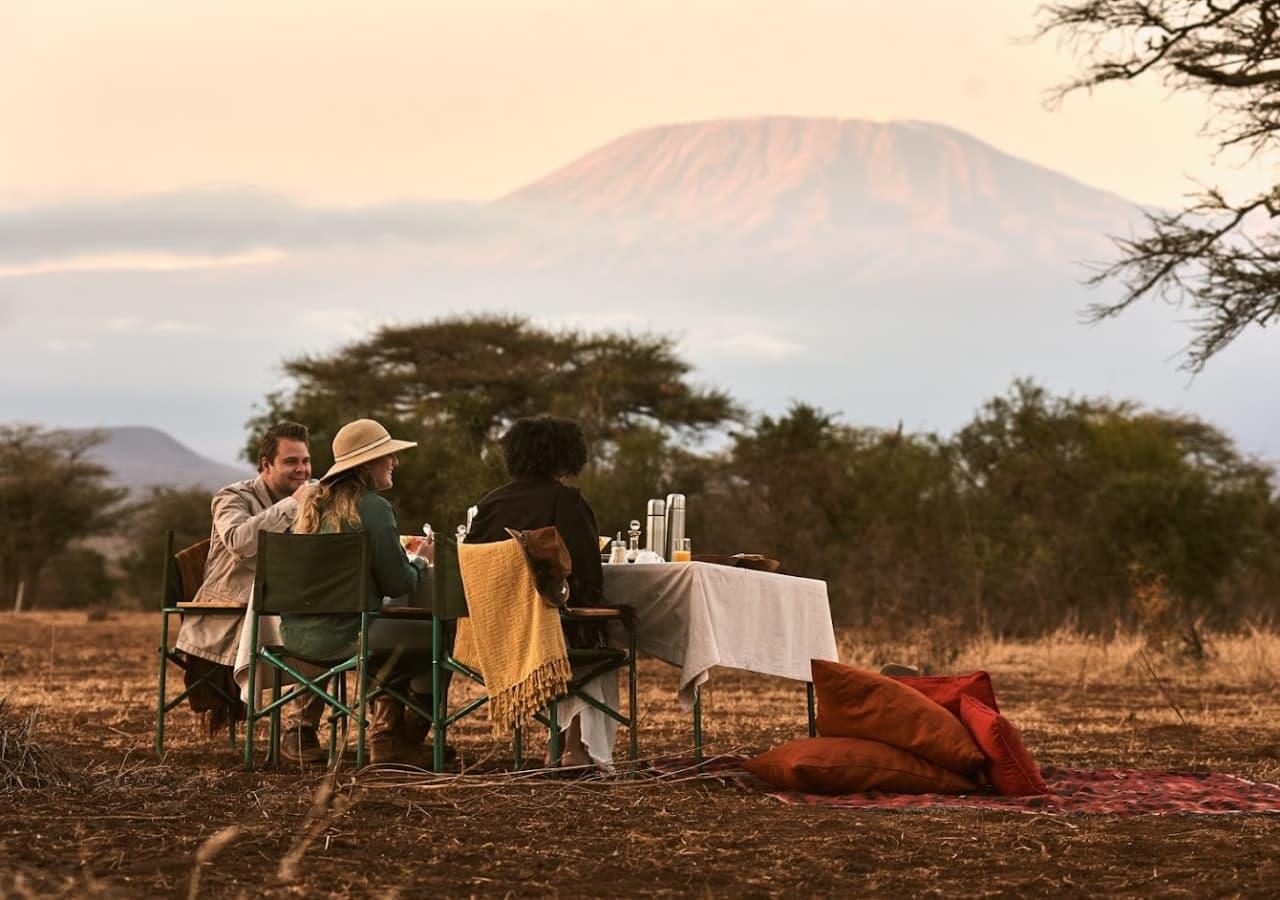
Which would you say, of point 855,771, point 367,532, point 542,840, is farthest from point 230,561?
point 542,840

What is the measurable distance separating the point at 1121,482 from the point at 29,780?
17.9 m

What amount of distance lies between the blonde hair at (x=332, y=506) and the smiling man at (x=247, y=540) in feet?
0.28

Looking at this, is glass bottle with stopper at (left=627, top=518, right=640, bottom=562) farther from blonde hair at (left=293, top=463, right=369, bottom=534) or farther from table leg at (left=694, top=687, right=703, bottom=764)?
blonde hair at (left=293, top=463, right=369, bottom=534)

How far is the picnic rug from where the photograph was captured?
5.54 meters

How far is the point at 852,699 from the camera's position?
6098 mm

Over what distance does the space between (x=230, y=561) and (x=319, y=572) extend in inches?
32.0

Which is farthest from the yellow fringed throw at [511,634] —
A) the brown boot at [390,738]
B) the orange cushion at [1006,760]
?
the orange cushion at [1006,760]

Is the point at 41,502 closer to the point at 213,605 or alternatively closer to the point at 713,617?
the point at 213,605

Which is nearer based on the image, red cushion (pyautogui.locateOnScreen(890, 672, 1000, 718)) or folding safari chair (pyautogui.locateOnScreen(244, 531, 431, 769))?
folding safari chair (pyautogui.locateOnScreen(244, 531, 431, 769))

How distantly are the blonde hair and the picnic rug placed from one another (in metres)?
1.37

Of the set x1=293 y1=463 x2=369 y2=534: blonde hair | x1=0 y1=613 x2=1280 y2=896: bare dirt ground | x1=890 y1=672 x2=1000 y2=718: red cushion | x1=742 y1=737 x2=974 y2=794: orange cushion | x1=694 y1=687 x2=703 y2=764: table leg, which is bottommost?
x1=0 y1=613 x2=1280 y2=896: bare dirt ground

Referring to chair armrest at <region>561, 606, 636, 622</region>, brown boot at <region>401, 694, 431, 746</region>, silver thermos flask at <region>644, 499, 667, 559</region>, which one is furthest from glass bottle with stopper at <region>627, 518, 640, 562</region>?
brown boot at <region>401, 694, 431, 746</region>

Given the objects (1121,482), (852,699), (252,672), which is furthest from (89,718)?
(1121,482)

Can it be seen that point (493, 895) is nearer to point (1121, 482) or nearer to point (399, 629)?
point (399, 629)
